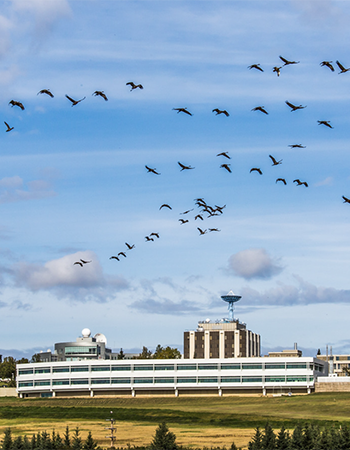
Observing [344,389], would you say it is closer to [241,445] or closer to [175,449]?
[241,445]

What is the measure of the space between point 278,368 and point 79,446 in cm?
11833

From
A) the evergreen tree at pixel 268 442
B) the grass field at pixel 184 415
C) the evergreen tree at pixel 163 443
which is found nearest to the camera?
the evergreen tree at pixel 163 443

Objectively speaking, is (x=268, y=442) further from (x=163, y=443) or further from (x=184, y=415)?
(x=184, y=415)

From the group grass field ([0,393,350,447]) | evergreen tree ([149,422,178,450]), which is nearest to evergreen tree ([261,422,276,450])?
evergreen tree ([149,422,178,450])

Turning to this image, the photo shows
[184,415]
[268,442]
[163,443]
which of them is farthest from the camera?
[184,415]

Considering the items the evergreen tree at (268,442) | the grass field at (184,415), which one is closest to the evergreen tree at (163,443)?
the evergreen tree at (268,442)

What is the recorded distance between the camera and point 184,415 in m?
151

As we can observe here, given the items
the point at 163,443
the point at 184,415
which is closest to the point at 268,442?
the point at 163,443

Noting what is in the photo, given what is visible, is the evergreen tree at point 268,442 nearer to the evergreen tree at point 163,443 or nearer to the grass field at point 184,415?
the evergreen tree at point 163,443

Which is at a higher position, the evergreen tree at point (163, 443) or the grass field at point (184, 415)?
the evergreen tree at point (163, 443)

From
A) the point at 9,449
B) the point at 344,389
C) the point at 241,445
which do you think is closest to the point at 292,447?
the point at 241,445

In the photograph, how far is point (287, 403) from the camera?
172 meters

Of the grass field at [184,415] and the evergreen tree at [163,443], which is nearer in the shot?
the evergreen tree at [163,443]

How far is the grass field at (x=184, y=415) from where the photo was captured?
123m
